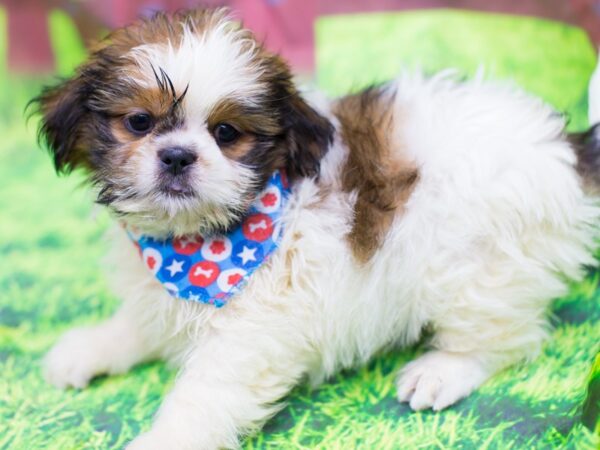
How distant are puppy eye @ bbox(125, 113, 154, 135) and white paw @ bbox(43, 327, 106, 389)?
0.99 meters

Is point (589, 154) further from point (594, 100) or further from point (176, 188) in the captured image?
point (176, 188)

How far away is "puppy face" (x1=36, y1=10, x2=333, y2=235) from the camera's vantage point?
2.43 metres

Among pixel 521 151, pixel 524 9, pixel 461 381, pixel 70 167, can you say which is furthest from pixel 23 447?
pixel 524 9

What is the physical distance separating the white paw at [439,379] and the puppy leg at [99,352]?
98 cm

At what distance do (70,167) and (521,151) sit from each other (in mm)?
1661

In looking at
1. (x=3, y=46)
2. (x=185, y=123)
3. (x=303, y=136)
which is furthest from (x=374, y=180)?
(x=3, y=46)

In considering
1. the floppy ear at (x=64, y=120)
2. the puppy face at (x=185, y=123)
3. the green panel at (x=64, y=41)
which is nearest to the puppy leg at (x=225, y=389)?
the puppy face at (x=185, y=123)

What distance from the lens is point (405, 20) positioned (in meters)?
4.73

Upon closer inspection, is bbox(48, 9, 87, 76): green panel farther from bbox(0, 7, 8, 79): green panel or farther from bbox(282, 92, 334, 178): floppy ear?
bbox(282, 92, 334, 178): floppy ear

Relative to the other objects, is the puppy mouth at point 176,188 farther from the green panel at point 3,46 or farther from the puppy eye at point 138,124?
the green panel at point 3,46

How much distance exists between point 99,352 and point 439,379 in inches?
52.5

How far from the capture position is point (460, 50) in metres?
4.55

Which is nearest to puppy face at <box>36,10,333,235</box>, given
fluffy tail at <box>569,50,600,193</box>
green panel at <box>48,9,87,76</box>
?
fluffy tail at <box>569,50,600,193</box>

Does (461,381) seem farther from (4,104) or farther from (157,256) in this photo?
(4,104)
